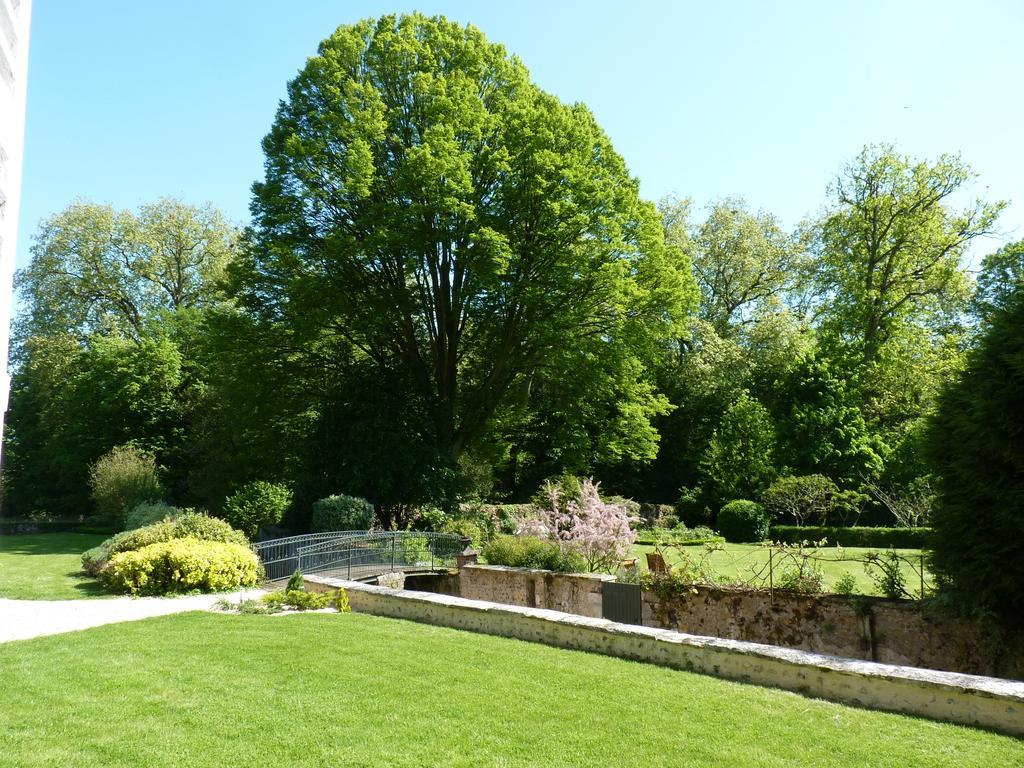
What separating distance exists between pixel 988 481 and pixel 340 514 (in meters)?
14.9

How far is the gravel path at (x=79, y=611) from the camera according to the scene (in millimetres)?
10195

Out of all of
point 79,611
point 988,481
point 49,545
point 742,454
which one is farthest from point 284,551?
point 742,454

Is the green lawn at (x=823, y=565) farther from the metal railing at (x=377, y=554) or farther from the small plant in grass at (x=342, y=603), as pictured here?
the small plant in grass at (x=342, y=603)

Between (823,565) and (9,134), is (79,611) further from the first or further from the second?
(823,565)

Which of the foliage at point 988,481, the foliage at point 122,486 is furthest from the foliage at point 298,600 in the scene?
the foliage at point 122,486


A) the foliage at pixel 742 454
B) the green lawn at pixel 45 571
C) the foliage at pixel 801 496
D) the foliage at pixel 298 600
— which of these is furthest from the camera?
the foliage at pixel 742 454

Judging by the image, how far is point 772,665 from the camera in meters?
6.84

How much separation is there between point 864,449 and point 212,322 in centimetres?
2536

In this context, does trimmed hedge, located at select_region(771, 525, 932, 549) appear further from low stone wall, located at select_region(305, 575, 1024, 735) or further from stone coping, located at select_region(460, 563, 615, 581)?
low stone wall, located at select_region(305, 575, 1024, 735)

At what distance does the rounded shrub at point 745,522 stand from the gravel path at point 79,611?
59.1ft

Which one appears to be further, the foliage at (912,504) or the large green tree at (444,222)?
the foliage at (912,504)

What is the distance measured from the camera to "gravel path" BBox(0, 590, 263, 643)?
10.2 meters

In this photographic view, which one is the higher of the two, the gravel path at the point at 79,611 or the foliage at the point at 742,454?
the foliage at the point at 742,454

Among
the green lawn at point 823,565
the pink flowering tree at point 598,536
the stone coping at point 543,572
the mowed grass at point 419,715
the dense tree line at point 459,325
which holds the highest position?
the dense tree line at point 459,325
